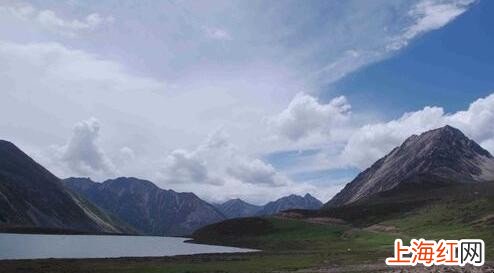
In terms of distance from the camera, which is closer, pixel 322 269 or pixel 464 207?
pixel 322 269

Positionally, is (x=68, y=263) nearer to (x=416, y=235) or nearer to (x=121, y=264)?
(x=121, y=264)

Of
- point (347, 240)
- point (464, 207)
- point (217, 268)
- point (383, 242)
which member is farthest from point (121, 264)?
point (464, 207)

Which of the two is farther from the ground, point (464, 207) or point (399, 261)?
point (464, 207)

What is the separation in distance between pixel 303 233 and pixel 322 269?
118 meters

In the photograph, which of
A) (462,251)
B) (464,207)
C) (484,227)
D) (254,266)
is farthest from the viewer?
(464,207)

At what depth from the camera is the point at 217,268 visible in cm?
8412

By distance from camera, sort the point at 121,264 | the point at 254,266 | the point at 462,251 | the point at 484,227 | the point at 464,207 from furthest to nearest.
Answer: the point at 464,207 < the point at 484,227 < the point at 121,264 < the point at 254,266 < the point at 462,251

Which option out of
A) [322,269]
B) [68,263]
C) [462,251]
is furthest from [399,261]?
[68,263]

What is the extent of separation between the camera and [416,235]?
156 m

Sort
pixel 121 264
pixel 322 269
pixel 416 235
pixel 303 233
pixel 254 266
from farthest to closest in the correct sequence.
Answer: pixel 303 233 → pixel 416 235 → pixel 121 264 → pixel 254 266 → pixel 322 269

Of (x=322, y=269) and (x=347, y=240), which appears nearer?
(x=322, y=269)

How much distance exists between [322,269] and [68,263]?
149 feet

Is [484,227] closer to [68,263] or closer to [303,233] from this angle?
[303,233]

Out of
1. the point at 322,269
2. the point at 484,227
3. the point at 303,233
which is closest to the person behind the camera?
the point at 322,269
